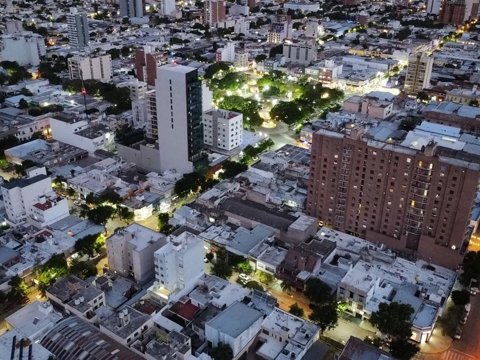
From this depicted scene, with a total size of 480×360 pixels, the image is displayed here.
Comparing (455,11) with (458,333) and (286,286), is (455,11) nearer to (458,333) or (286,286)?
(458,333)

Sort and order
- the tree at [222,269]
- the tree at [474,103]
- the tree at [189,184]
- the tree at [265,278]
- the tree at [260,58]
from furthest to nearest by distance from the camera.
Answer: the tree at [260,58] < the tree at [474,103] < the tree at [189,184] < the tree at [265,278] < the tree at [222,269]

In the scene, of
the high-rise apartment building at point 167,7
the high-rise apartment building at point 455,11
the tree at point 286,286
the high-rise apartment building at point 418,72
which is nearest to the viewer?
the tree at point 286,286

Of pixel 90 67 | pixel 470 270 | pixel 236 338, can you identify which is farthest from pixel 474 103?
pixel 90 67

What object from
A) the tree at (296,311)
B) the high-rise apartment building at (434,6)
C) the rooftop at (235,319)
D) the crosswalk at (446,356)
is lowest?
the crosswalk at (446,356)

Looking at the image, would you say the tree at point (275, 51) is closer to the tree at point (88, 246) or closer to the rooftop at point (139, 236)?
the tree at point (88, 246)

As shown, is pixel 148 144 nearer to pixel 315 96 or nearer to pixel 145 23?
pixel 315 96

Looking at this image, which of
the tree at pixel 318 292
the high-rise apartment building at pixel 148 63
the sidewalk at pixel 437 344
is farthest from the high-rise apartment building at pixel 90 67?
the sidewalk at pixel 437 344

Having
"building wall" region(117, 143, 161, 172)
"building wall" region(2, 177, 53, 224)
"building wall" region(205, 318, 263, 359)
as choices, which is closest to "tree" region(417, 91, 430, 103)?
"building wall" region(117, 143, 161, 172)

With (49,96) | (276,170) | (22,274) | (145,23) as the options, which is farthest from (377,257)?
(145,23)
